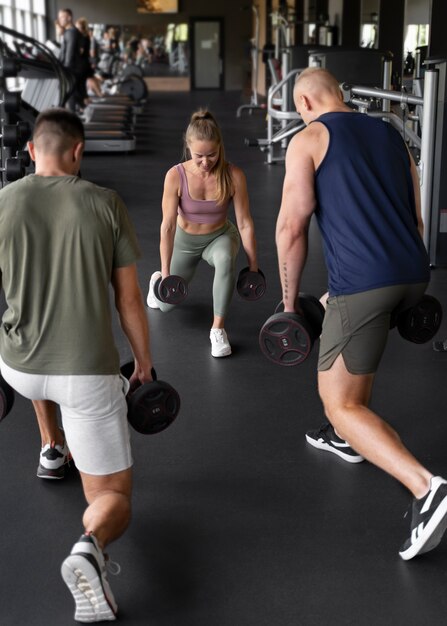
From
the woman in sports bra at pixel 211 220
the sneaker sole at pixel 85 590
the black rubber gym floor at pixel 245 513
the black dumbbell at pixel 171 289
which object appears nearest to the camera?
the sneaker sole at pixel 85 590

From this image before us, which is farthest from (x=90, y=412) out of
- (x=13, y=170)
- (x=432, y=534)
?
(x=13, y=170)

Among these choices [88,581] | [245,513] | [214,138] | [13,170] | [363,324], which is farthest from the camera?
[13,170]

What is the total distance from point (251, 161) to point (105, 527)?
25.8 feet

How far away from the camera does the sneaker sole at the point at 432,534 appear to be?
6.54 ft

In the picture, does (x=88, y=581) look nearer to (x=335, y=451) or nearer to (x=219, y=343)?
(x=335, y=451)

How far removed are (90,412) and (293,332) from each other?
0.78 meters

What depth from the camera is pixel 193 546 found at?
2191 millimetres

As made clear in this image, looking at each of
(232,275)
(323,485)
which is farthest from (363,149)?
(232,275)

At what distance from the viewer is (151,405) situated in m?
2.10

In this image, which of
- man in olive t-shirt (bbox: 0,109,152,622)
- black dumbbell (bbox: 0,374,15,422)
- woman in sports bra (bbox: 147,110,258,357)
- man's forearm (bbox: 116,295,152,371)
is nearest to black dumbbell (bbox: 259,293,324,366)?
man's forearm (bbox: 116,295,152,371)

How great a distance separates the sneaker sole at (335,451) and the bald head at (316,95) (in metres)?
1.05

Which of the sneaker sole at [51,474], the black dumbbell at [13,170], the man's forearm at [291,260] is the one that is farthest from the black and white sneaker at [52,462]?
the black dumbbell at [13,170]

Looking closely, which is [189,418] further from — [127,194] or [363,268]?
[127,194]

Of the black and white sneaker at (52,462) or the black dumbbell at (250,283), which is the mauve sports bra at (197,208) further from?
the black and white sneaker at (52,462)
